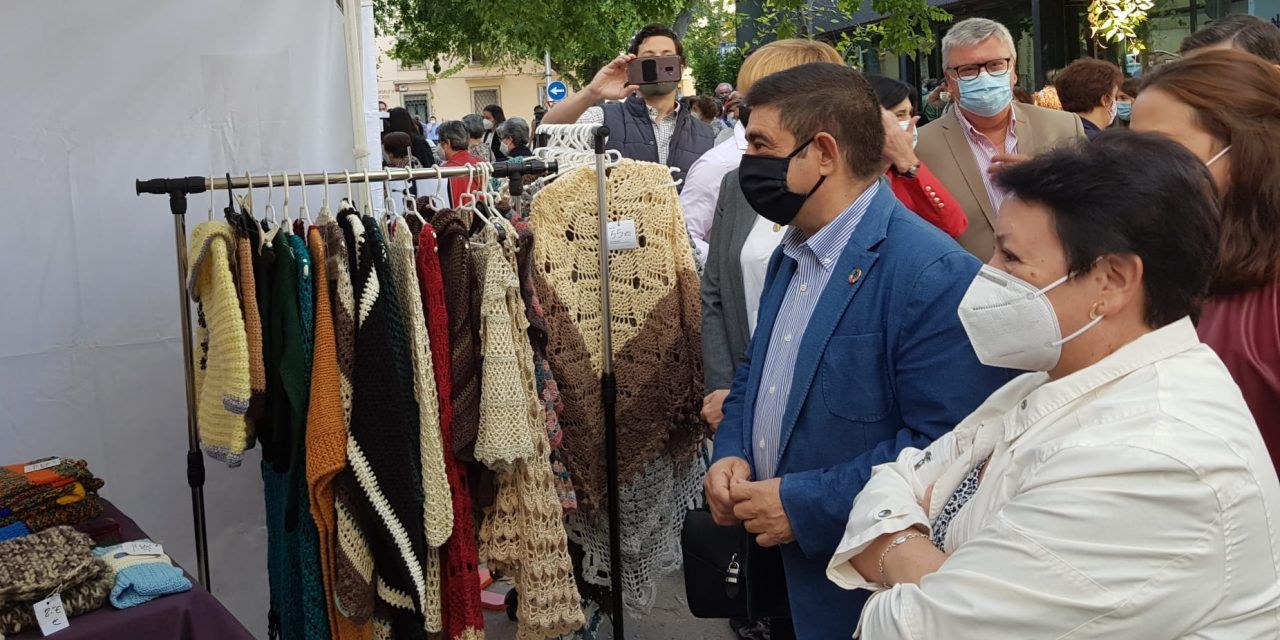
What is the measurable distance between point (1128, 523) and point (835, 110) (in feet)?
3.83

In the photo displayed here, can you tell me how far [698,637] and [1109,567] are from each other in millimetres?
2898

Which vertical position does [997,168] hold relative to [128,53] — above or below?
below

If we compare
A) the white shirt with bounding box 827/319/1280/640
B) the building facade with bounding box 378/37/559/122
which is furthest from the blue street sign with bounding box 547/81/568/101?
the building facade with bounding box 378/37/559/122

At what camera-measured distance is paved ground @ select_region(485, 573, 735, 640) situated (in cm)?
399

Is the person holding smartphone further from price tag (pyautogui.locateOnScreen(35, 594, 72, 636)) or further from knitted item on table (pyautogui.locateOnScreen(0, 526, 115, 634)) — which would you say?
price tag (pyautogui.locateOnScreen(35, 594, 72, 636))

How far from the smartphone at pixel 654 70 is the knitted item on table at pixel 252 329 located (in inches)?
80.1

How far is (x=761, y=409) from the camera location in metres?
2.32

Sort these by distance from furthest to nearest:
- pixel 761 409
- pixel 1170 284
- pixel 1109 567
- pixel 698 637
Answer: pixel 698 637 < pixel 761 409 < pixel 1170 284 < pixel 1109 567

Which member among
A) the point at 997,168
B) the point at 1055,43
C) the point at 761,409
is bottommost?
the point at 761,409

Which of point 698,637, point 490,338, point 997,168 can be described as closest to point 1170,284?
point 997,168

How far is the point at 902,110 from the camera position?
3518mm

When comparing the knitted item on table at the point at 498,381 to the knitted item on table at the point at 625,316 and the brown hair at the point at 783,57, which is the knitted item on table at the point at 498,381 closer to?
the knitted item on table at the point at 625,316

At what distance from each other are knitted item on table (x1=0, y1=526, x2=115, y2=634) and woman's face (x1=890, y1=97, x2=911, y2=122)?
269 centimetres

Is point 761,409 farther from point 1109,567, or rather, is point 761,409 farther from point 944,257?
point 1109,567
